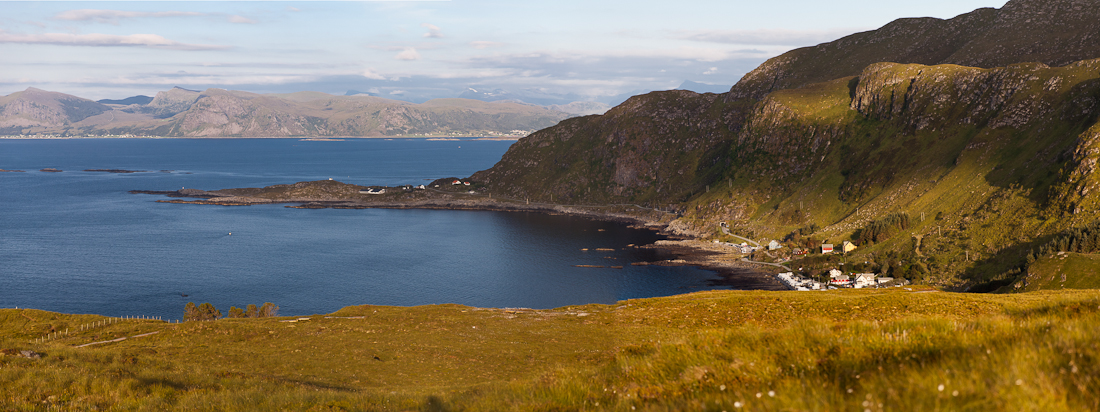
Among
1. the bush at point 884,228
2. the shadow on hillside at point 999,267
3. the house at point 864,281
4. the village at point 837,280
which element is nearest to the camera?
the shadow on hillside at point 999,267

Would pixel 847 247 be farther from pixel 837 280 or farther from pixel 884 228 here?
pixel 837 280

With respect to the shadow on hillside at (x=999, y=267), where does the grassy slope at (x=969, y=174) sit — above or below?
above

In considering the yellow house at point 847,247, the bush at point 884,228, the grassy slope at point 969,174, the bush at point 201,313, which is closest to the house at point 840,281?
the grassy slope at point 969,174

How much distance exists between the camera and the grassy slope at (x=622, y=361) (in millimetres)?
9039

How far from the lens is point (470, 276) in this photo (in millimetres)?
165250

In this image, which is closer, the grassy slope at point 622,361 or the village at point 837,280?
the grassy slope at point 622,361

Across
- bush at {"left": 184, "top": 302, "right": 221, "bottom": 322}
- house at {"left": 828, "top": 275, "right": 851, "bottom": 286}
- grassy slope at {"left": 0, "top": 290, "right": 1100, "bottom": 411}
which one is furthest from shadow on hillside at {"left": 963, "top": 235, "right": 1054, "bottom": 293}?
bush at {"left": 184, "top": 302, "right": 221, "bottom": 322}

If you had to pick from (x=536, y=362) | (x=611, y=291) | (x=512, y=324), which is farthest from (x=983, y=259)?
(x=536, y=362)

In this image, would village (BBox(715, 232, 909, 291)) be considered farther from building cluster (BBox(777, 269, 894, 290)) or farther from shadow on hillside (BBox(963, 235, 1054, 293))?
shadow on hillside (BBox(963, 235, 1054, 293))

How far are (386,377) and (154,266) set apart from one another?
510 ft

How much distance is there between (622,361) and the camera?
16.3 metres

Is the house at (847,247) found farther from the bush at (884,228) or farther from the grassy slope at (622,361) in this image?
the grassy slope at (622,361)

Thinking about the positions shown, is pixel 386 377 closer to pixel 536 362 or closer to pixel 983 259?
pixel 536 362

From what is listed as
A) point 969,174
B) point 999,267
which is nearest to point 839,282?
point 999,267
